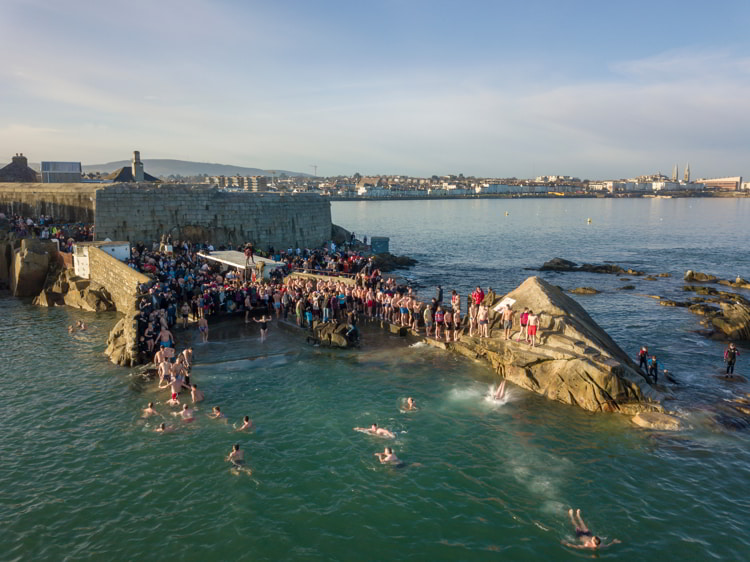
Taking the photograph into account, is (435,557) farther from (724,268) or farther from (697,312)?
(724,268)

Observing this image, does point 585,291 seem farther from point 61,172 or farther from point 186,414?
point 61,172

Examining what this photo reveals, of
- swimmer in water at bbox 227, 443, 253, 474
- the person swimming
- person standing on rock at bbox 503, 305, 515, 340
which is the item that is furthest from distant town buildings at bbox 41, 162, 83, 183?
the person swimming

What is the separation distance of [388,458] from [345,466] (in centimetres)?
97

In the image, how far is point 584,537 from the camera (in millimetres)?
9164

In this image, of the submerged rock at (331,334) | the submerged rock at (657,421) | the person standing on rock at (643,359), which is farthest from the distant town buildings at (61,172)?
the submerged rock at (657,421)

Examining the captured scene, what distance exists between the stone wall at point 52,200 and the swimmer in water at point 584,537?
33627 mm

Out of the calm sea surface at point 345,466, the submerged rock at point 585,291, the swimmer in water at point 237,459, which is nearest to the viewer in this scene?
the calm sea surface at point 345,466

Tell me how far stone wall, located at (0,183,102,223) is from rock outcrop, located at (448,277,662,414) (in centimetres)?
2859

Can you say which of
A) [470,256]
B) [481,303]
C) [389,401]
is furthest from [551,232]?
[389,401]

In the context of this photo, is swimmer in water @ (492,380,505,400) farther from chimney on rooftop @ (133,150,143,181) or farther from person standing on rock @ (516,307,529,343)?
chimney on rooftop @ (133,150,143,181)

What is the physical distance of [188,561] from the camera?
8.64 metres

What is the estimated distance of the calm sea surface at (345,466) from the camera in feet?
30.3

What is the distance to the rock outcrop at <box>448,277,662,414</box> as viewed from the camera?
14141mm

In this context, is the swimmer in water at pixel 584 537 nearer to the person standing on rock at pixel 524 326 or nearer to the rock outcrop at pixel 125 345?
the person standing on rock at pixel 524 326
